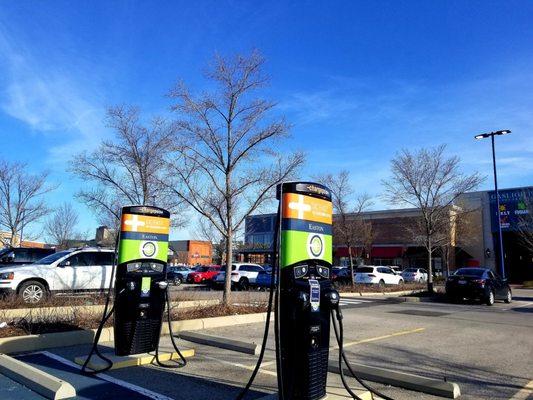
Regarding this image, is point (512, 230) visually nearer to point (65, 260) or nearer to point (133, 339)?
point (65, 260)

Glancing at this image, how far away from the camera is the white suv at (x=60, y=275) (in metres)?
13.8

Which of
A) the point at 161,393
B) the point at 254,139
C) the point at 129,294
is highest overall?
the point at 254,139

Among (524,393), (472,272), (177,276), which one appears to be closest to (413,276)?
(472,272)

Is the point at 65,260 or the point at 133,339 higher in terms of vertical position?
the point at 65,260

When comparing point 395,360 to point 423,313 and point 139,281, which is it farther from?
point 423,313

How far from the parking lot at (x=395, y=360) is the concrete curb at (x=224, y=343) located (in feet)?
0.45

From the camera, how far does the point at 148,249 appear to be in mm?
7562

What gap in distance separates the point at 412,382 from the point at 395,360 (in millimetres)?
2096

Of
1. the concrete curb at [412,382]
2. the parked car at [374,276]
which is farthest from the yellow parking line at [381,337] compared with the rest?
the parked car at [374,276]

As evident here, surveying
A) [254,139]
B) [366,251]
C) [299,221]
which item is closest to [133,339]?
[299,221]

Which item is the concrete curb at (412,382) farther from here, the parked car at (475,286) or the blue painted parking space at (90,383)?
the parked car at (475,286)

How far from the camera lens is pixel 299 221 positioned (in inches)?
199

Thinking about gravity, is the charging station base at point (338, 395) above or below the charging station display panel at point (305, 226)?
below

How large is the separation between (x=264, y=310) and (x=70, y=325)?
18.6 feet
